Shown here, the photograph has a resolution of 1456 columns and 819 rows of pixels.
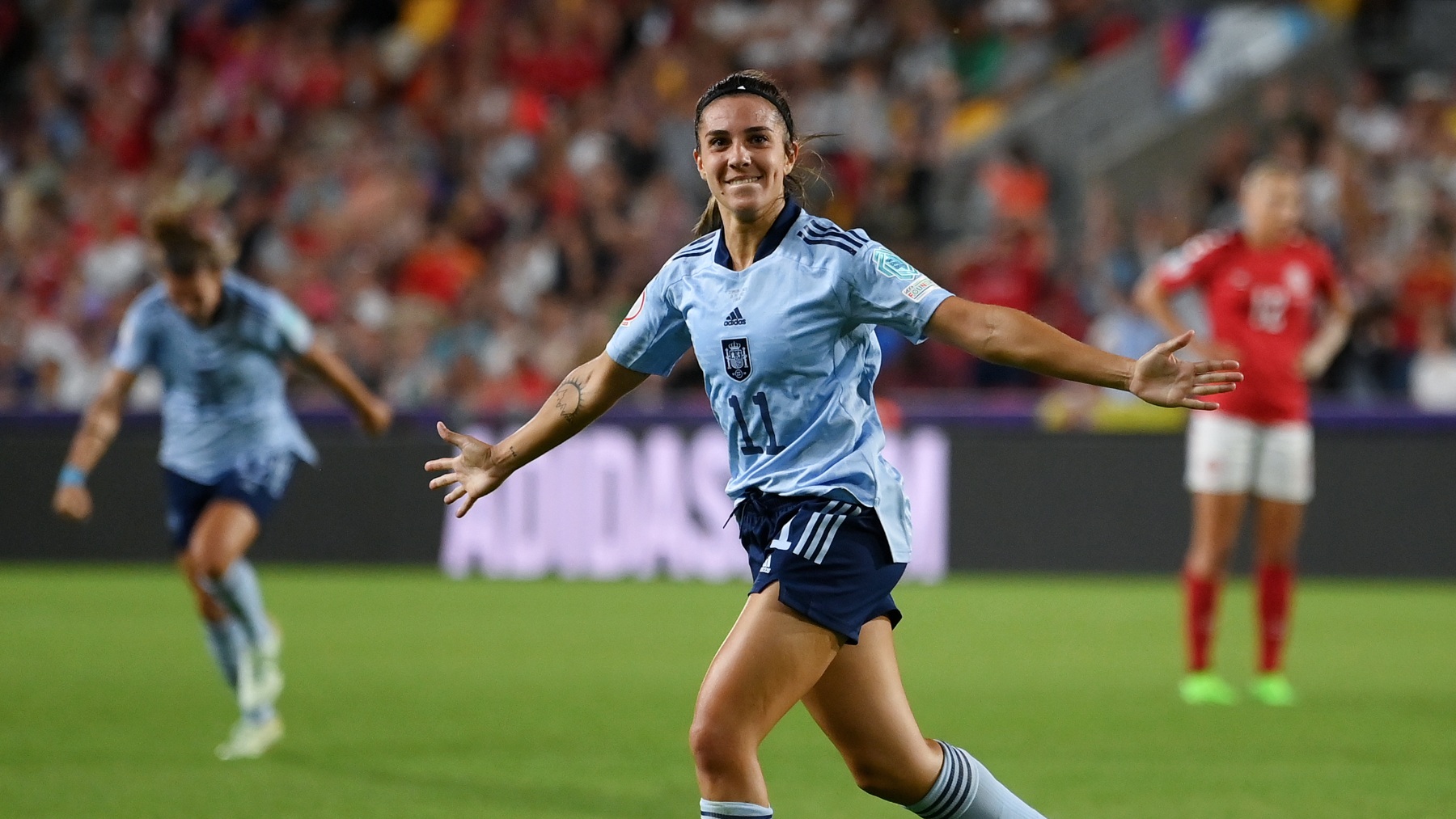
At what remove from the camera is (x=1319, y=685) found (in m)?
9.66

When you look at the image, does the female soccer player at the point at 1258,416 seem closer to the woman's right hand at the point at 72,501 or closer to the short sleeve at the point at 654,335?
the short sleeve at the point at 654,335

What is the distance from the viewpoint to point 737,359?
454 cm

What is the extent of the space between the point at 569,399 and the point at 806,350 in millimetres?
748

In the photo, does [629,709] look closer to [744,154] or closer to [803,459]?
[803,459]

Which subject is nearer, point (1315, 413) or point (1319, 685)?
point (1319, 685)

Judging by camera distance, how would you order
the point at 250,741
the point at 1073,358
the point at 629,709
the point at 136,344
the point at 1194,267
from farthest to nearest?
the point at 1194,267, the point at 629,709, the point at 136,344, the point at 250,741, the point at 1073,358

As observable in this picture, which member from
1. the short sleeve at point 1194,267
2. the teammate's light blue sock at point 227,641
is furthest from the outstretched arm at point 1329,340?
the teammate's light blue sock at point 227,641

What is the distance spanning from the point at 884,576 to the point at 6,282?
54.9ft

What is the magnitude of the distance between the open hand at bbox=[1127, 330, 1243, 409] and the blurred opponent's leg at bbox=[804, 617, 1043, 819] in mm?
960

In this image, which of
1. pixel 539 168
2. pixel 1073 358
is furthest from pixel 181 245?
pixel 539 168

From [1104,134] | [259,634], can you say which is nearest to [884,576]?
[259,634]

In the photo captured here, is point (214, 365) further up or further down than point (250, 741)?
further up

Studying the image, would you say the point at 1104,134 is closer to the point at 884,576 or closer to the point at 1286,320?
the point at 1286,320

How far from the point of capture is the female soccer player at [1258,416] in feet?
29.9
